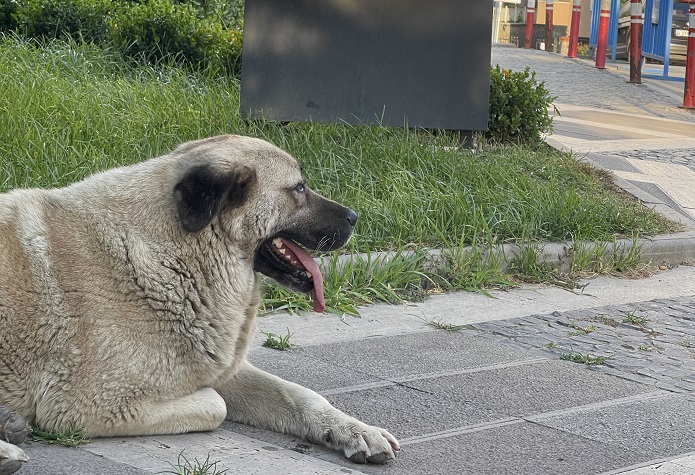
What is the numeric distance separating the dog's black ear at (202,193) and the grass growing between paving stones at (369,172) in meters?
2.19

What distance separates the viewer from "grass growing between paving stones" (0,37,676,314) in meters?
→ 6.85

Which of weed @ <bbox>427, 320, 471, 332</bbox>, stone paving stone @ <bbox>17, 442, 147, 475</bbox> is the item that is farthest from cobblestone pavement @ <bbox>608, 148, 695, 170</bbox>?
stone paving stone @ <bbox>17, 442, 147, 475</bbox>

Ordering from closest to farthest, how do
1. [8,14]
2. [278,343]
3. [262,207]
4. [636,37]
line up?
[262,207] → [278,343] → [8,14] → [636,37]

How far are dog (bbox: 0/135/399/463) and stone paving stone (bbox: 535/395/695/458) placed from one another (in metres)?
0.98

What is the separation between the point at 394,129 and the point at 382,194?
5.52 feet

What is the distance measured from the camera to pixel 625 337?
19.8 feet

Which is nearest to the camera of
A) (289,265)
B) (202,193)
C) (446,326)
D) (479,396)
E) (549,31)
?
(202,193)

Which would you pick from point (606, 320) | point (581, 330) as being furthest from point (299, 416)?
point (606, 320)

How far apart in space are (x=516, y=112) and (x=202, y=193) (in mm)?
6763

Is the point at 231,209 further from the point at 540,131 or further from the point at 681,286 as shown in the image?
the point at 540,131

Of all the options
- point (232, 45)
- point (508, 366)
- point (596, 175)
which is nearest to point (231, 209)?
point (508, 366)

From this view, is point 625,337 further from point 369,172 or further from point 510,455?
point 369,172

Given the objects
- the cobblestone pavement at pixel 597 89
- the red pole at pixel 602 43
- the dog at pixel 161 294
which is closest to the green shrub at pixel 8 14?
the dog at pixel 161 294

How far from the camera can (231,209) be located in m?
4.09
